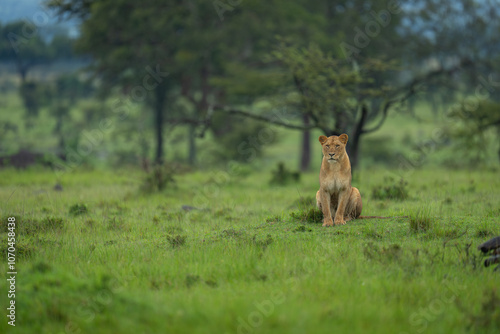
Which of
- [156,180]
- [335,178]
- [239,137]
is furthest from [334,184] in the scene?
[239,137]

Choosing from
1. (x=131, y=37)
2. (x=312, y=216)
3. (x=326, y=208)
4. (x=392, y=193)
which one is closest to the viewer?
(x=326, y=208)

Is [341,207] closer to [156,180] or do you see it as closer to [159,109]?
[156,180]

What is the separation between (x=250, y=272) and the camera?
5520 millimetres

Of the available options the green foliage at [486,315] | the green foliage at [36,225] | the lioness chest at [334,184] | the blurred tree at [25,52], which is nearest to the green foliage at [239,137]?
the green foliage at [36,225]

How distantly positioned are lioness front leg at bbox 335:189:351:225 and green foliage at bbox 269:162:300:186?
767 centimetres

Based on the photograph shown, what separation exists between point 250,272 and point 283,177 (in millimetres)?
10026

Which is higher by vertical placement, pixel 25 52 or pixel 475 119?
pixel 25 52

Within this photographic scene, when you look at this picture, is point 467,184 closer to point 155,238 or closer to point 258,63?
point 155,238

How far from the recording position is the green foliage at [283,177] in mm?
15328

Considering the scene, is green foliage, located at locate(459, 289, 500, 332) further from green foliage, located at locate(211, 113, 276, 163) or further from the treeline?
green foliage, located at locate(211, 113, 276, 163)

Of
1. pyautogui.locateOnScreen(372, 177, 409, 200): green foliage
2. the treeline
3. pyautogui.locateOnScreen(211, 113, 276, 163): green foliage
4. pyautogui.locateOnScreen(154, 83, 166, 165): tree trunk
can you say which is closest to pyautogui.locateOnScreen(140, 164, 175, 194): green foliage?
pyautogui.locateOnScreen(372, 177, 409, 200): green foliage

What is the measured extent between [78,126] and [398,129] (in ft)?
100

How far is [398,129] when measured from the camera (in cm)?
4941

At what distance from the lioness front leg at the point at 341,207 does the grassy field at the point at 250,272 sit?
0.48ft
